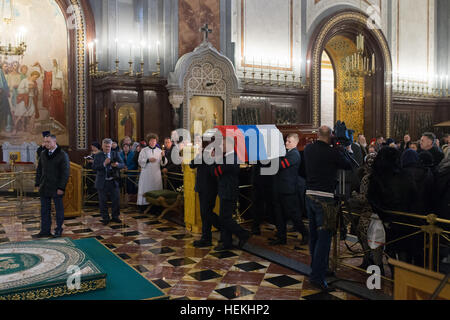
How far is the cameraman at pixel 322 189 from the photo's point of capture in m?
4.36

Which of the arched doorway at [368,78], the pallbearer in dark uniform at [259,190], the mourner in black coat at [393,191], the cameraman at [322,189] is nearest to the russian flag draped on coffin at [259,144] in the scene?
the pallbearer in dark uniform at [259,190]

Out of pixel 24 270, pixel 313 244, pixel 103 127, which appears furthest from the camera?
pixel 103 127

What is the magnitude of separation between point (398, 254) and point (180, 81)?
8.31 m

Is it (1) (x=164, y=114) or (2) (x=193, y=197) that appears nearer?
(2) (x=193, y=197)

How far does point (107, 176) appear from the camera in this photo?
7.65 meters

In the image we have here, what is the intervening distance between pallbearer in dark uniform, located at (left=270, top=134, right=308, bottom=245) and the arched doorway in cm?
979

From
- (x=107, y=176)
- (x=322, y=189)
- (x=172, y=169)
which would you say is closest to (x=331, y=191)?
(x=322, y=189)

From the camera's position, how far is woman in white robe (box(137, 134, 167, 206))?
28.5 ft

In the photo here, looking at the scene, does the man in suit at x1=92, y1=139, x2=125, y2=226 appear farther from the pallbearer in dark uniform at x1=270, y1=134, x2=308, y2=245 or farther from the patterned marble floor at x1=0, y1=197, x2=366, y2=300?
the pallbearer in dark uniform at x1=270, y1=134, x2=308, y2=245

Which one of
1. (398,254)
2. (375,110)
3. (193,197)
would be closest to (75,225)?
(193,197)

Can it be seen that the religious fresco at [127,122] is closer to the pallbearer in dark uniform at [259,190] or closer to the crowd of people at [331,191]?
the crowd of people at [331,191]

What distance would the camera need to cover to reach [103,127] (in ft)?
36.9

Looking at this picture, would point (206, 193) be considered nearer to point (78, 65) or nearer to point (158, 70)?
point (158, 70)

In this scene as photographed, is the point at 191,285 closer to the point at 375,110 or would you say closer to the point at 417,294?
the point at 417,294
